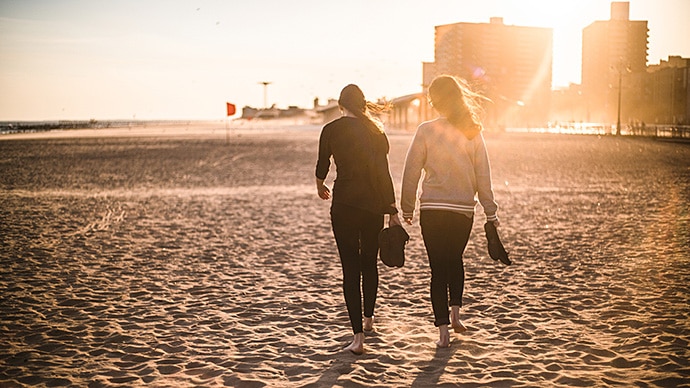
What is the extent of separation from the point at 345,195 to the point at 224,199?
10.9 meters

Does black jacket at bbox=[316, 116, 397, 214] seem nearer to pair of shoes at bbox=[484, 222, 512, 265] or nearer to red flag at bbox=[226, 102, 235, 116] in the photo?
pair of shoes at bbox=[484, 222, 512, 265]

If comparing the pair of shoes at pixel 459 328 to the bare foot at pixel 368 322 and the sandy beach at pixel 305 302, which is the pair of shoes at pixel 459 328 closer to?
the sandy beach at pixel 305 302

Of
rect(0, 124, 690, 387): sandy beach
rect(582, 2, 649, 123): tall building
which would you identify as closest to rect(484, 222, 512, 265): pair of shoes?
rect(0, 124, 690, 387): sandy beach

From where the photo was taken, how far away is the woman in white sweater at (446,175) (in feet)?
15.5

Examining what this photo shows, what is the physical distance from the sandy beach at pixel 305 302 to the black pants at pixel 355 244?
410 millimetres

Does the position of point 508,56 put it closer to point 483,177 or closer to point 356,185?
point 483,177

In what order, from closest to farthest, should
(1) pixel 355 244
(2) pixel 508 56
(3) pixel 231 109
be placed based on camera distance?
(1) pixel 355 244 < (3) pixel 231 109 < (2) pixel 508 56

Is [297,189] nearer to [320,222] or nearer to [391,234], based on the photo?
[320,222]

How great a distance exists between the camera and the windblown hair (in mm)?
4719

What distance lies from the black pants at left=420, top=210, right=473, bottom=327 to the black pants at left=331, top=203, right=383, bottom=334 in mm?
370

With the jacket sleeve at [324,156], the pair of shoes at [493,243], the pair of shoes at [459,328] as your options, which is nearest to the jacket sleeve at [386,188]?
the jacket sleeve at [324,156]

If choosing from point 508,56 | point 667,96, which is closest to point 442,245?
point 667,96

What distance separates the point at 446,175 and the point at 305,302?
7.43 feet

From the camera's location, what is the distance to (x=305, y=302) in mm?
6363
